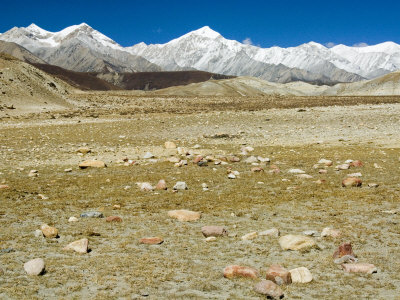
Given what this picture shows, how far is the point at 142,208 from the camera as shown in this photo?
12430mm

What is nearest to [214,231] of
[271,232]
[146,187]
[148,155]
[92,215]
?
[271,232]

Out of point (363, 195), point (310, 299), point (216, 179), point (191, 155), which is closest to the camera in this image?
point (310, 299)

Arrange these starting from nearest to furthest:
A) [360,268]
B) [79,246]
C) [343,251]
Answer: [360,268]
[343,251]
[79,246]

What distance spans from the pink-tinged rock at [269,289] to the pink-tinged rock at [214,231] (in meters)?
2.93

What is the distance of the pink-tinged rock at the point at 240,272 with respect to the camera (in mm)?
7523

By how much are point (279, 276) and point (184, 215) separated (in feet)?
14.8

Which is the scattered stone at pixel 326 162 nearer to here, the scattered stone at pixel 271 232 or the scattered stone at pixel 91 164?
the scattered stone at pixel 271 232

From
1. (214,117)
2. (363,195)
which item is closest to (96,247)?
(363,195)

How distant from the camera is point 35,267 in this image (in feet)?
25.0

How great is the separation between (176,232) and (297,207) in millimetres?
4268

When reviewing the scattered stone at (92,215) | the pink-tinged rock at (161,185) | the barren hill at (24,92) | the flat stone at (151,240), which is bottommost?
the flat stone at (151,240)

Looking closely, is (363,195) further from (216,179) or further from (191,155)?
(191,155)

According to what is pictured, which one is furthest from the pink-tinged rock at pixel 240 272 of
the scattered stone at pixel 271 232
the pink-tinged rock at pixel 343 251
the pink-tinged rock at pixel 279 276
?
the scattered stone at pixel 271 232

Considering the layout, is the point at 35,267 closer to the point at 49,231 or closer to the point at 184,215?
the point at 49,231
